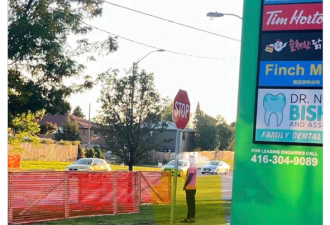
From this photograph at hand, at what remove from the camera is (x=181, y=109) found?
1003cm

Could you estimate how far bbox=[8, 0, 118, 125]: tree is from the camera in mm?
14500

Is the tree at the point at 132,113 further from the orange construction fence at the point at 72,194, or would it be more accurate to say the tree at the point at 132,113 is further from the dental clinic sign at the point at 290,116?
the dental clinic sign at the point at 290,116

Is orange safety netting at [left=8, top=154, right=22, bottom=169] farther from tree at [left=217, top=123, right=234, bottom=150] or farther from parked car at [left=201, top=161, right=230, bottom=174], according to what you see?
tree at [left=217, top=123, right=234, bottom=150]

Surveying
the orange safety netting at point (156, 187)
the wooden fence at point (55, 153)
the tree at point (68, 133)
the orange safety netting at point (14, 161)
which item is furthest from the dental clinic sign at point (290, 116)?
the tree at point (68, 133)

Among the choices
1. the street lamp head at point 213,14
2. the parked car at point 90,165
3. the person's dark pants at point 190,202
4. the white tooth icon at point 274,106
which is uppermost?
the street lamp head at point 213,14

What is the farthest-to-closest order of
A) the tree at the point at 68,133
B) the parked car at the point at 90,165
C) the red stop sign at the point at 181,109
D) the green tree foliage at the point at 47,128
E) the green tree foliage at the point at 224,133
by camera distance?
the tree at the point at 68,133
the green tree foliage at the point at 224,133
the green tree foliage at the point at 47,128
the parked car at the point at 90,165
the red stop sign at the point at 181,109

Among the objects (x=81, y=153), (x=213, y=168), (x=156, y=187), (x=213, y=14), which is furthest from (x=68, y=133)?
(x=156, y=187)

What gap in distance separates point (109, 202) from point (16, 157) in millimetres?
24954

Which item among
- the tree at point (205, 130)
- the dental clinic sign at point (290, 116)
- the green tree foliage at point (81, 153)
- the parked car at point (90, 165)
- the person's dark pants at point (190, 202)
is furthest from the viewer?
the tree at point (205, 130)

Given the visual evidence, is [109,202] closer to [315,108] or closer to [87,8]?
[87,8]

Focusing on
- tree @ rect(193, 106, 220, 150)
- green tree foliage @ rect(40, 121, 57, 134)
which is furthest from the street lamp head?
tree @ rect(193, 106, 220, 150)

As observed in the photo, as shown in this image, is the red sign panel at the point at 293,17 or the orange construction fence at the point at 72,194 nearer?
the red sign panel at the point at 293,17

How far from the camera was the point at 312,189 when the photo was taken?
6.00 meters

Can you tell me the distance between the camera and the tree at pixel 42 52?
1450cm
